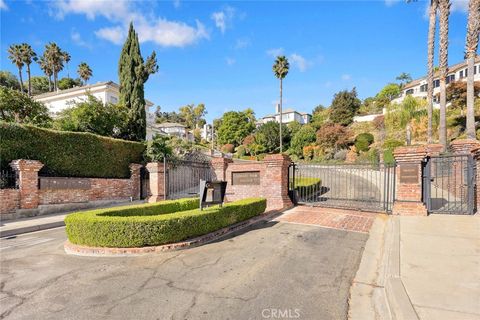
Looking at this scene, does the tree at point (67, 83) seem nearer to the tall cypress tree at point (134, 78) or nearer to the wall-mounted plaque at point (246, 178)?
the tall cypress tree at point (134, 78)

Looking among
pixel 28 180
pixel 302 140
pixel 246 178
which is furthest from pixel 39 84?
pixel 246 178

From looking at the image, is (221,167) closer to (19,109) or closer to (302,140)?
(19,109)

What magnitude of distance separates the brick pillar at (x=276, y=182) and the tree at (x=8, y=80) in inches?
2742

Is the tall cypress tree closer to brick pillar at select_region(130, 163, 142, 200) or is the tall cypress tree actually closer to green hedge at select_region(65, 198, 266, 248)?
brick pillar at select_region(130, 163, 142, 200)

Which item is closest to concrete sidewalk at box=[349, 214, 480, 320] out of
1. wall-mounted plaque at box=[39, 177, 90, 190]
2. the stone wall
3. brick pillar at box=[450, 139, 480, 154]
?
brick pillar at box=[450, 139, 480, 154]

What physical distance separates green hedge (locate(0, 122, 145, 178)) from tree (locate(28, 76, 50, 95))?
6134 cm

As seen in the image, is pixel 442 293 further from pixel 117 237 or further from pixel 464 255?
pixel 117 237

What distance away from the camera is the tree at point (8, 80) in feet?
187

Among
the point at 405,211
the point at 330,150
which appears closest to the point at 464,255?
the point at 405,211

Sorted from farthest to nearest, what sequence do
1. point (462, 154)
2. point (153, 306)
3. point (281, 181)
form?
point (281, 181)
point (462, 154)
point (153, 306)

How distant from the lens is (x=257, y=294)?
4113 millimetres

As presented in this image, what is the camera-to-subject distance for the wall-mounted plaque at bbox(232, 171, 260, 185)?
1304 centimetres

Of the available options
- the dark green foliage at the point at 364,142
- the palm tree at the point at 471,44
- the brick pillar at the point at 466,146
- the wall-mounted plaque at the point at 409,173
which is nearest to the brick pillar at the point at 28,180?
the wall-mounted plaque at the point at 409,173

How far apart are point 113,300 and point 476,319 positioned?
480 centimetres
